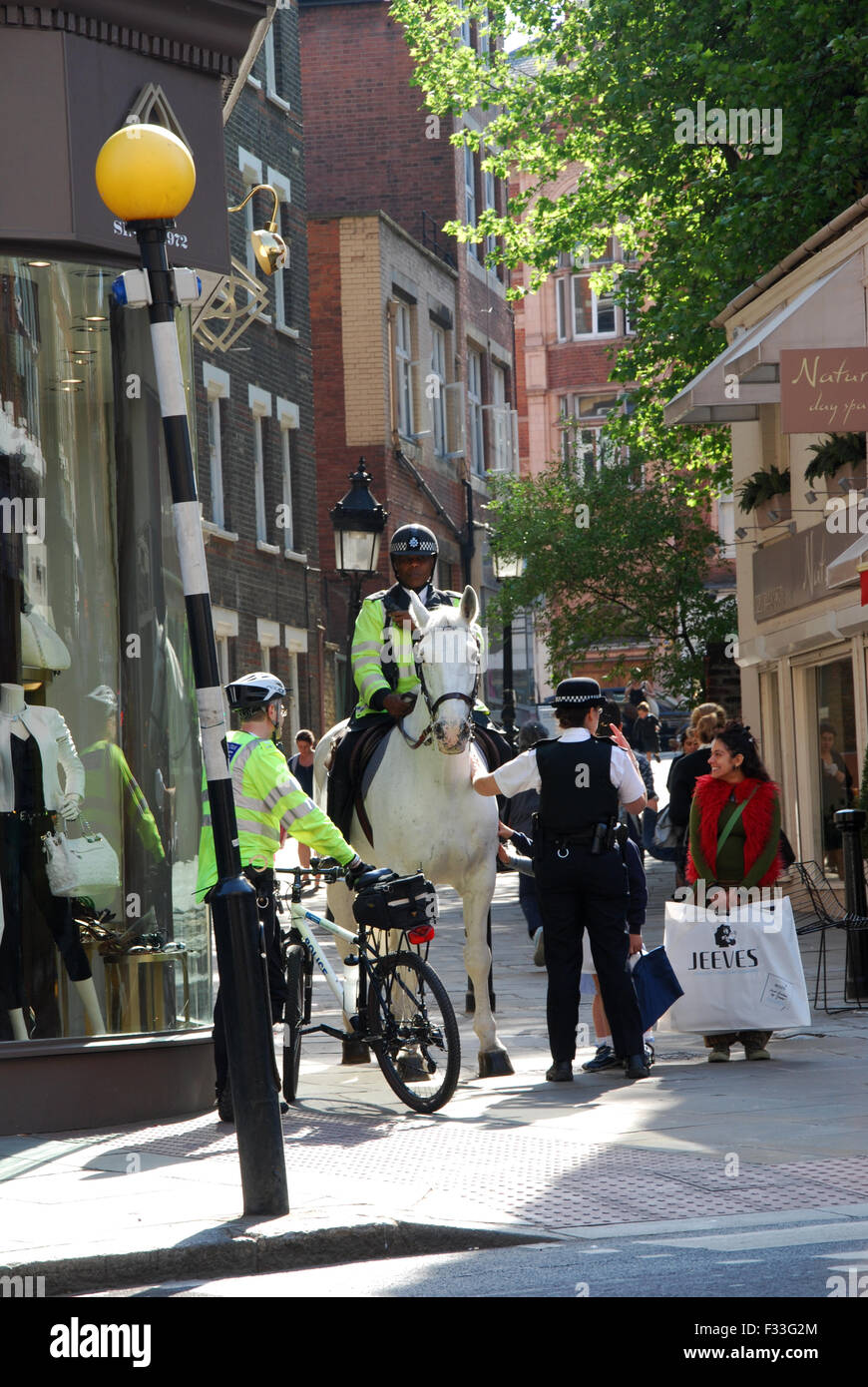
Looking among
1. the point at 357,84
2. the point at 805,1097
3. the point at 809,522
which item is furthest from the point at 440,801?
the point at 357,84

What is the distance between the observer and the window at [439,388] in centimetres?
4303

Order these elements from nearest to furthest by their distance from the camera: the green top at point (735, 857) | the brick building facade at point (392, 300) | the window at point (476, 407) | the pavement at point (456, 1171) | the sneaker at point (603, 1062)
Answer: the pavement at point (456, 1171)
the sneaker at point (603, 1062)
the green top at point (735, 857)
the brick building facade at point (392, 300)
the window at point (476, 407)

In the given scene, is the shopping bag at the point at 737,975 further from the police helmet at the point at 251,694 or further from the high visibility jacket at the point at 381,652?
the police helmet at the point at 251,694

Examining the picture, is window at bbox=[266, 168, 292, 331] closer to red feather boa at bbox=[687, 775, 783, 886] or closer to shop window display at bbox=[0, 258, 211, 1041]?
red feather boa at bbox=[687, 775, 783, 886]

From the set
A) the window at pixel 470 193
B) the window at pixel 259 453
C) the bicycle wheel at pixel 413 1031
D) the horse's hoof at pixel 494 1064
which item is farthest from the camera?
the window at pixel 470 193

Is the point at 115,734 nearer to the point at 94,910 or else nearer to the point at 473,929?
the point at 94,910

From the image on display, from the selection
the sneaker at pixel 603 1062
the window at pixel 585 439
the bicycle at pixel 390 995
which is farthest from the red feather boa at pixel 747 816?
the window at pixel 585 439

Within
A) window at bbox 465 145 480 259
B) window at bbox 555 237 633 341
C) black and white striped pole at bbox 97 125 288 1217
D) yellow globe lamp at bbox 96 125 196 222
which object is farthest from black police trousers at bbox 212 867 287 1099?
window at bbox 555 237 633 341

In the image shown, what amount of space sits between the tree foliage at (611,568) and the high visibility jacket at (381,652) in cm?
2317

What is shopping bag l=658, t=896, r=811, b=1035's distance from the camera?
11.4 meters

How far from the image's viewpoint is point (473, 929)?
11094 mm

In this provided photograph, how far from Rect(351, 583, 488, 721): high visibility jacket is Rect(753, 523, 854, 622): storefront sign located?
11348 millimetres

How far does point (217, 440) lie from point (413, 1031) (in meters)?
21.7

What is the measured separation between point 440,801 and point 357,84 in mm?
34924
